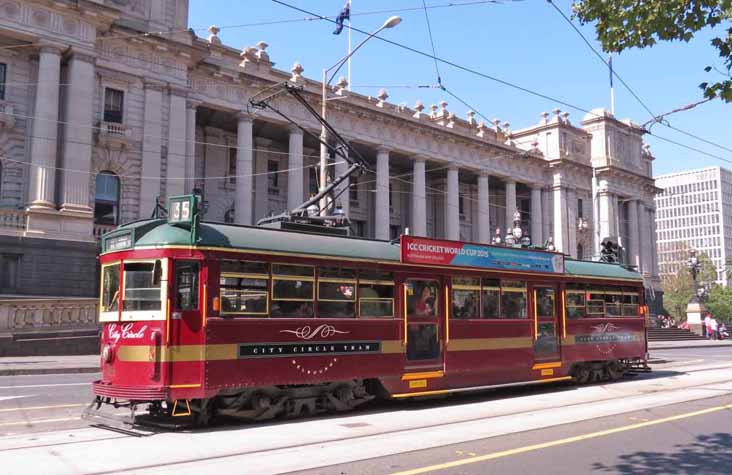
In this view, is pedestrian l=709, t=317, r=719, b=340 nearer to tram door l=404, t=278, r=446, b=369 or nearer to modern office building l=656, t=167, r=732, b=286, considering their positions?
tram door l=404, t=278, r=446, b=369

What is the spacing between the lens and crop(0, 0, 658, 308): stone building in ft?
91.4

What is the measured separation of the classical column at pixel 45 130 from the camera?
27.5 m

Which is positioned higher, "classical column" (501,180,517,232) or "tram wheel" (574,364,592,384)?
"classical column" (501,180,517,232)

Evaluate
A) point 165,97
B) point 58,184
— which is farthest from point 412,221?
point 58,184

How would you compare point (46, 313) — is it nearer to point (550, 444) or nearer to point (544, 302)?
point (544, 302)

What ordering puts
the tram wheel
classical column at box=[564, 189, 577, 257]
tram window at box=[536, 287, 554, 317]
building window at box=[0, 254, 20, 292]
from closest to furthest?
tram window at box=[536, 287, 554, 317], the tram wheel, building window at box=[0, 254, 20, 292], classical column at box=[564, 189, 577, 257]

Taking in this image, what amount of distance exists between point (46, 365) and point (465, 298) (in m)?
12.4

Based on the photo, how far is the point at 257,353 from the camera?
10.6m

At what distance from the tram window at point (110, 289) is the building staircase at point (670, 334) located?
4374 cm

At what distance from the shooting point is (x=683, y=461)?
795 cm

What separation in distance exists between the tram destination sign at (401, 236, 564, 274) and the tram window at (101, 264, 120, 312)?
510cm

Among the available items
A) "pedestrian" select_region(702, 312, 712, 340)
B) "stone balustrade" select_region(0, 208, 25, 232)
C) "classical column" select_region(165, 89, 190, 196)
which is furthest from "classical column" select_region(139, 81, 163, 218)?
"pedestrian" select_region(702, 312, 712, 340)

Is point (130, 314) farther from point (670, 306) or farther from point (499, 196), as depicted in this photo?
point (670, 306)

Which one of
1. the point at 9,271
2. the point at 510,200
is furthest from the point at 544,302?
the point at 510,200
